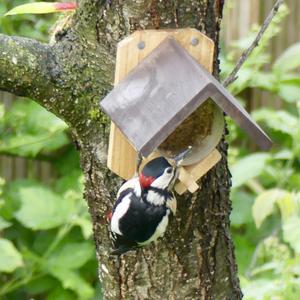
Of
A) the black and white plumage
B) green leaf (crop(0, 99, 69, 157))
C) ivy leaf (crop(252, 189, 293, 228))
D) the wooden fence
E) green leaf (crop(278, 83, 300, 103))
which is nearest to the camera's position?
the black and white plumage

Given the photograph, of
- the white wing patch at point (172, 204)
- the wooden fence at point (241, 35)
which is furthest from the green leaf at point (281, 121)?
the white wing patch at point (172, 204)

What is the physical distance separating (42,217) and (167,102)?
163 cm

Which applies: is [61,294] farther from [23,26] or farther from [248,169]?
[23,26]

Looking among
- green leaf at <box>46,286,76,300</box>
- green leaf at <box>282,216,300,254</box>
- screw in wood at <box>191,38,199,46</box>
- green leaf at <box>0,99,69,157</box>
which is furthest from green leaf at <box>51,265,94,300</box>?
screw in wood at <box>191,38,199,46</box>

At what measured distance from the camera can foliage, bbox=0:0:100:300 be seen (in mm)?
3342

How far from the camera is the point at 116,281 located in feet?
7.01

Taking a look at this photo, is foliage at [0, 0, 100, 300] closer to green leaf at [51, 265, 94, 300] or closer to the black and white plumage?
green leaf at [51, 265, 94, 300]

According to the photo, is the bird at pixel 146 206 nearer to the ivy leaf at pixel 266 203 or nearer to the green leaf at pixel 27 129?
the ivy leaf at pixel 266 203

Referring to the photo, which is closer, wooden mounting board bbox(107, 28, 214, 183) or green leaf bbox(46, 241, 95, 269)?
wooden mounting board bbox(107, 28, 214, 183)

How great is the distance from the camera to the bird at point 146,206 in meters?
1.93

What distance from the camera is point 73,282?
3.43 m

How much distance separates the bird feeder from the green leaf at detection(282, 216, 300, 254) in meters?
0.70

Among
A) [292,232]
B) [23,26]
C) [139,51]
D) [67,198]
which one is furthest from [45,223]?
[139,51]

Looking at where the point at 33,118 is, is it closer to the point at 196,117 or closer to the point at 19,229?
the point at 19,229
